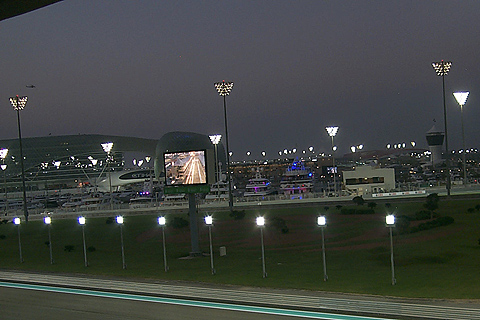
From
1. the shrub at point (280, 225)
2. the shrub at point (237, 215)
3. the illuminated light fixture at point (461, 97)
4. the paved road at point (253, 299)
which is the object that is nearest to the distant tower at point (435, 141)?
the illuminated light fixture at point (461, 97)

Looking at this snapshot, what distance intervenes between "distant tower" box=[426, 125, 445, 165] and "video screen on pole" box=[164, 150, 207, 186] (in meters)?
145

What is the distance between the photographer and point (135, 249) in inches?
1425

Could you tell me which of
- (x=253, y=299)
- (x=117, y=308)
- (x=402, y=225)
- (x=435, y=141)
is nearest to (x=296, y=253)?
(x=402, y=225)

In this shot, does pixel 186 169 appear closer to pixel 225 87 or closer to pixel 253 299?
pixel 253 299

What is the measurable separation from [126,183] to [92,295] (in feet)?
432

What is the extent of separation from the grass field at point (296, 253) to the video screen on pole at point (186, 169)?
4.50 metres

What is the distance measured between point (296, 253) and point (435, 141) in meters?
145

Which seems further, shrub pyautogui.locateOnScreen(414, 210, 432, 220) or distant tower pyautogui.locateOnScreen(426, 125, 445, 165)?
distant tower pyautogui.locateOnScreen(426, 125, 445, 165)

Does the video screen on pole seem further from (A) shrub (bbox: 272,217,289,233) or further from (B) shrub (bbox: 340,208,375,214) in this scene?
(B) shrub (bbox: 340,208,375,214)

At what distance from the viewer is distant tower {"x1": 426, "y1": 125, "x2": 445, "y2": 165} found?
163m

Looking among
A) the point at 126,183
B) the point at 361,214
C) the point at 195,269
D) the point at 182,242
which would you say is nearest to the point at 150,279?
the point at 195,269

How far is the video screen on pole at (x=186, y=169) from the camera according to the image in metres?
29.8

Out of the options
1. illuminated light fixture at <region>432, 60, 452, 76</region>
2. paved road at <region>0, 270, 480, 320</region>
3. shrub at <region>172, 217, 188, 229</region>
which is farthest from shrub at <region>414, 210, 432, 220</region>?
paved road at <region>0, 270, 480, 320</region>

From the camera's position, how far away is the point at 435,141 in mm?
163750
